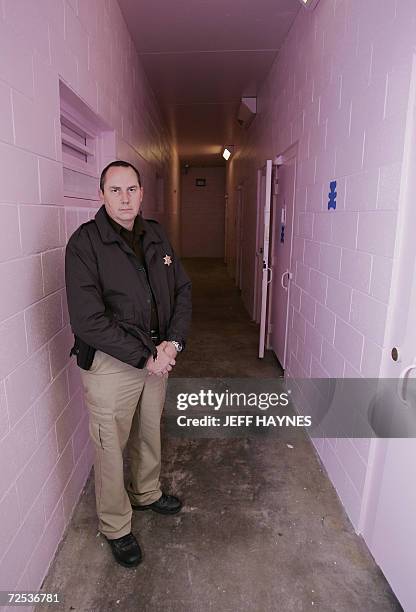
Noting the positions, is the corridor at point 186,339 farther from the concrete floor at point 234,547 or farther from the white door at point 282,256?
the white door at point 282,256

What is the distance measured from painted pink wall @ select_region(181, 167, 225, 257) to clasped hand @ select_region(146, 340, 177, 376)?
38.5 ft

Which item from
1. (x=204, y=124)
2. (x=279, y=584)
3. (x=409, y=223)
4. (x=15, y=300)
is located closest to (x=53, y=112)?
(x=15, y=300)

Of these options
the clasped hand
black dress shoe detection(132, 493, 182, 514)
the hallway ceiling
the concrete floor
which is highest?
the hallway ceiling

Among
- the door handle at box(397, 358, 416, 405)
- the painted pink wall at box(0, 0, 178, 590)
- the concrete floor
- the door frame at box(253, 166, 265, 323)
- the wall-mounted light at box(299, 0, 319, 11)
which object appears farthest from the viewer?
the door frame at box(253, 166, 265, 323)

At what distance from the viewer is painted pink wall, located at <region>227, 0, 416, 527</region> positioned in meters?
1.59

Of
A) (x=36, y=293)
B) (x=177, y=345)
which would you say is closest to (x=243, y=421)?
(x=177, y=345)

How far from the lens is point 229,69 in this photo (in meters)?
4.21

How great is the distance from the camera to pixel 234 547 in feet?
5.82

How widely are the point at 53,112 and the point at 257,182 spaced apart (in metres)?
3.75

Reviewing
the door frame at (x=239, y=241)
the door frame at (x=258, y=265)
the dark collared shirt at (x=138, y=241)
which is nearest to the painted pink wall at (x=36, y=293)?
the dark collared shirt at (x=138, y=241)

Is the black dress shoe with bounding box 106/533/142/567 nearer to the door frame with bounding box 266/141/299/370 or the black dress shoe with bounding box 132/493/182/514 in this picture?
the black dress shoe with bounding box 132/493/182/514

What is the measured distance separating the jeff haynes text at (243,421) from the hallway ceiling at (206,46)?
303cm

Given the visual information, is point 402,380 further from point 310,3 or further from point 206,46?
point 206,46

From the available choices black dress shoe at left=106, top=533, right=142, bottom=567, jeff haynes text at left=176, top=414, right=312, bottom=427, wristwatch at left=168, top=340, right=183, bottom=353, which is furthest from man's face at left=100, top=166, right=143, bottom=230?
jeff haynes text at left=176, top=414, right=312, bottom=427
